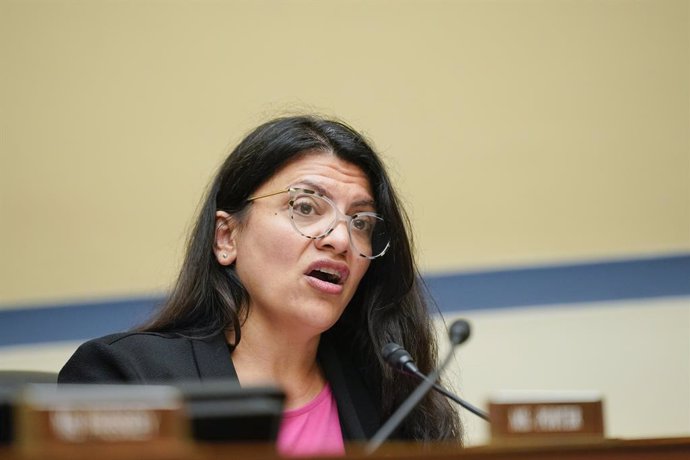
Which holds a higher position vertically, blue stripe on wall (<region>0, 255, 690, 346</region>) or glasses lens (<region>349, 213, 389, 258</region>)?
glasses lens (<region>349, 213, 389, 258</region>)

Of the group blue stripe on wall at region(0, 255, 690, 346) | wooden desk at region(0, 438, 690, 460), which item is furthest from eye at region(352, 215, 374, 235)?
wooden desk at region(0, 438, 690, 460)

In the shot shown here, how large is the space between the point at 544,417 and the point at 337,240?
0.94 metres

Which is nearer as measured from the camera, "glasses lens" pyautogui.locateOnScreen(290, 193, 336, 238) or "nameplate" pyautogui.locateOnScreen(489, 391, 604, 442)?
"nameplate" pyautogui.locateOnScreen(489, 391, 604, 442)

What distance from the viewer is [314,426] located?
2.11 metres

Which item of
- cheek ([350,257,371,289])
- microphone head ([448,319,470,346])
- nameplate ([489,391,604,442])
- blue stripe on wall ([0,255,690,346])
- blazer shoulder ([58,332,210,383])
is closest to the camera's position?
nameplate ([489,391,604,442])

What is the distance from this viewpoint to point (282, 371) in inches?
85.2

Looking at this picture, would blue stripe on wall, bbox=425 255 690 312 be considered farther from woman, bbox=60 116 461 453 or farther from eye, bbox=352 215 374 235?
eye, bbox=352 215 374 235

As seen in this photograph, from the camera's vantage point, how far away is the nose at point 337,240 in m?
2.08

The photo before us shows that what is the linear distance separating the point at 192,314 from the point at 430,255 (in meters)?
1.17

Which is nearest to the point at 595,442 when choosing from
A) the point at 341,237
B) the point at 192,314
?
the point at 341,237

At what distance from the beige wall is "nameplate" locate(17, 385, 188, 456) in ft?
6.79

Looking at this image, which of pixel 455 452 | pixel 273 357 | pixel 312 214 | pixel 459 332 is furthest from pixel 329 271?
pixel 455 452

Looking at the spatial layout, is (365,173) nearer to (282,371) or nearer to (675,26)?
(282,371)

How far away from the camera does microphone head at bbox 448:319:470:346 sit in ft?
5.59
